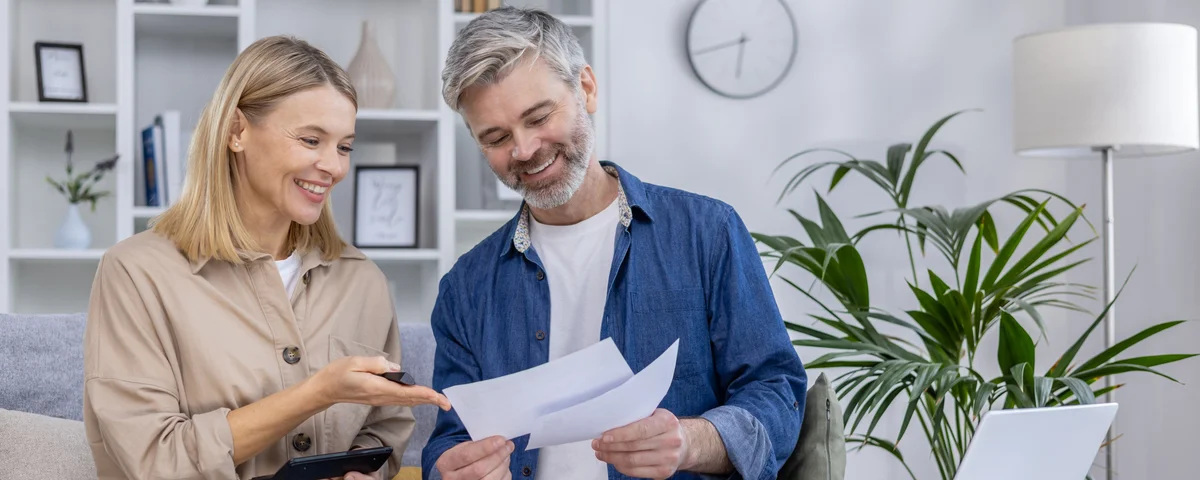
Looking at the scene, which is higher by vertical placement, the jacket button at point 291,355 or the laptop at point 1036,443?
the jacket button at point 291,355

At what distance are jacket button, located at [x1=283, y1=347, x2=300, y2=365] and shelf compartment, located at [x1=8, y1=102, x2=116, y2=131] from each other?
5.06ft

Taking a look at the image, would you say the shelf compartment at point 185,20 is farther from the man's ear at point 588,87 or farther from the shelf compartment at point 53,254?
the man's ear at point 588,87

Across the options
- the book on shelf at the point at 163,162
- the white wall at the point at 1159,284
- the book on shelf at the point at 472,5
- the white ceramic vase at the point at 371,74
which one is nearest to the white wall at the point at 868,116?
the white wall at the point at 1159,284

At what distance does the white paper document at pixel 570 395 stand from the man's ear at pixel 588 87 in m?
0.58

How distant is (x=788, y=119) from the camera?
3318 millimetres

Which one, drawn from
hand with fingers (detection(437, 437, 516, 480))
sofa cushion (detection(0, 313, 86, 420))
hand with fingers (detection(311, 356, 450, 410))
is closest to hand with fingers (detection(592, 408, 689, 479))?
hand with fingers (detection(437, 437, 516, 480))

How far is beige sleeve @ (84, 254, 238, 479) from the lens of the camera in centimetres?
140

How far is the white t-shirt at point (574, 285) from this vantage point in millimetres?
1581

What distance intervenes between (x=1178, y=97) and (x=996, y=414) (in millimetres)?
1542

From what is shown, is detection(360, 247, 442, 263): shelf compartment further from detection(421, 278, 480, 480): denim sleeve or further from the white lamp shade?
the white lamp shade

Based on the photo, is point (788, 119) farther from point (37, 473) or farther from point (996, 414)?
point (37, 473)

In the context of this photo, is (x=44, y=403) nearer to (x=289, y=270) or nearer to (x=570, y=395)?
(x=289, y=270)

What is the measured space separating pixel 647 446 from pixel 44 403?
4.17 feet

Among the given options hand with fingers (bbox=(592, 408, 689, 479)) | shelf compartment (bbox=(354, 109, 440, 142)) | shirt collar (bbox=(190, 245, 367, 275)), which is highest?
shelf compartment (bbox=(354, 109, 440, 142))
